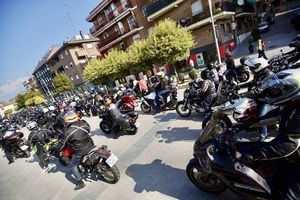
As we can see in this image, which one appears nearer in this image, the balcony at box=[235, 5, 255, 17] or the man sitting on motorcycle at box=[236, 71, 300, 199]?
the man sitting on motorcycle at box=[236, 71, 300, 199]

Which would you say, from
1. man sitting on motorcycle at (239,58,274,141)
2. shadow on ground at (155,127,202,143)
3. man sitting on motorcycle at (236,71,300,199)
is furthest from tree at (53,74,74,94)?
man sitting on motorcycle at (236,71,300,199)

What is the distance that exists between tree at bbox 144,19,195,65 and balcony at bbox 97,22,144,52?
13095 mm

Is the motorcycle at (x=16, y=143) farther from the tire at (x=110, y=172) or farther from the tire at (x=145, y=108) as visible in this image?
the tire at (x=110, y=172)

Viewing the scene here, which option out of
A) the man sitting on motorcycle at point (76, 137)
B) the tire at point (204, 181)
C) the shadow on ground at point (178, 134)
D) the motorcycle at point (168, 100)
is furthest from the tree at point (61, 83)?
the tire at point (204, 181)

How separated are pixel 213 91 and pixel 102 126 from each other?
4.98m

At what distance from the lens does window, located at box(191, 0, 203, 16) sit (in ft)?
63.1

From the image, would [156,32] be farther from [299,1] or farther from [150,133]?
[299,1]

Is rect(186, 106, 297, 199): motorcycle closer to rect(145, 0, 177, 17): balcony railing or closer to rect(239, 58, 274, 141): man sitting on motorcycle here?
rect(239, 58, 274, 141): man sitting on motorcycle

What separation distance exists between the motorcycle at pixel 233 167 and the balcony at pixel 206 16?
18160mm

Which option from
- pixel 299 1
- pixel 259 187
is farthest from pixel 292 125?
pixel 299 1

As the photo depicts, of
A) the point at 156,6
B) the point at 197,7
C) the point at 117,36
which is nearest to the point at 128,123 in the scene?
the point at 197,7

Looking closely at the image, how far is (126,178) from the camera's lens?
4523 mm

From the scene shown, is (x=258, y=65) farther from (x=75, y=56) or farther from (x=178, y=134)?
(x=75, y=56)

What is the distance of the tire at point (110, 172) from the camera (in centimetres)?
436
